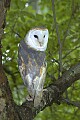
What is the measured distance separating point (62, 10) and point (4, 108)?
4.28 ft

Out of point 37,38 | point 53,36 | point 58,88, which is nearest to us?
point 37,38

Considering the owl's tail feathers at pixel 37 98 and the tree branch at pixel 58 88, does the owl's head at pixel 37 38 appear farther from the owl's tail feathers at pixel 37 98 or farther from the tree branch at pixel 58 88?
the tree branch at pixel 58 88

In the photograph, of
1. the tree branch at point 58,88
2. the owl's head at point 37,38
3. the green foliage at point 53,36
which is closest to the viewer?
the owl's head at point 37,38

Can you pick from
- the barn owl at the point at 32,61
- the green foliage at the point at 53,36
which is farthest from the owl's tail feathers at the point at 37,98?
the green foliage at the point at 53,36

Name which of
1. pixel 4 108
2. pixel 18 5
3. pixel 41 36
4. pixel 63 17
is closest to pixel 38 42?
pixel 41 36

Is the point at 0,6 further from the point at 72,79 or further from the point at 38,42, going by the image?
the point at 72,79

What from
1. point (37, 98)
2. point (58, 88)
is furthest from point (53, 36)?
point (37, 98)

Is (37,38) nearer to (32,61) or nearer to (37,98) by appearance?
(32,61)

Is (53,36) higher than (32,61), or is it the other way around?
(53,36)

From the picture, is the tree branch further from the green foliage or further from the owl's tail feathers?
the green foliage

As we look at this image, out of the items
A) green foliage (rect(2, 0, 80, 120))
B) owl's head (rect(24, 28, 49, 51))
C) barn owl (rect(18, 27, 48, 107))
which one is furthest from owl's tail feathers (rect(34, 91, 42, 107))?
green foliage (rect(2, 0, 80, 120))

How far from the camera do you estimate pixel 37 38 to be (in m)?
1.24

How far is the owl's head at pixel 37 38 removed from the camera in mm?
1228

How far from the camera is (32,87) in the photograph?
1.30 meters
